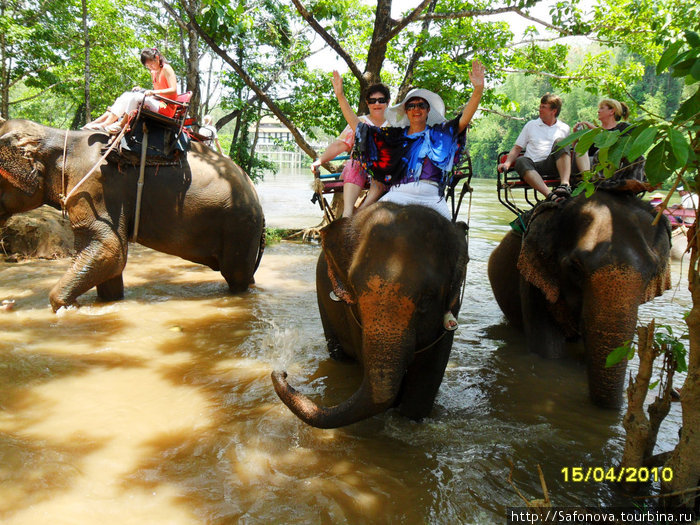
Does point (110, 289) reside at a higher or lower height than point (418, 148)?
lower

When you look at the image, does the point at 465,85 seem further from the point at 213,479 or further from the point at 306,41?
the point at 213,479

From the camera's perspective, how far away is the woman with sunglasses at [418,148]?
11.0 feet

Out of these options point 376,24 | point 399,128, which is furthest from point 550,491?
point 376,24

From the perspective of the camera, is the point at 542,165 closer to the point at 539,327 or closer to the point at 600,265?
the point at 539,327

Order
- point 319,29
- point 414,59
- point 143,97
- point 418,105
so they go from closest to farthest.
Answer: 1. point 418,105
2. point 143,97
3. point 319,29
4. point 414,59

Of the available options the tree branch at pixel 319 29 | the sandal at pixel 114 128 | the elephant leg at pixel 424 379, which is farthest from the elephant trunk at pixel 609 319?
the tree branch at pixel 319 29

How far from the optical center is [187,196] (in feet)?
19.8

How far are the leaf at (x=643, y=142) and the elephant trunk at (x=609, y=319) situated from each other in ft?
5.86

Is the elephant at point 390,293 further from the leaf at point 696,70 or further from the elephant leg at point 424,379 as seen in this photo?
the leaf at point 696,70

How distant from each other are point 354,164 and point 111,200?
320 centimetres

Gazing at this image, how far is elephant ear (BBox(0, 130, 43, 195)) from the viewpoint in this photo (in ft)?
18.0

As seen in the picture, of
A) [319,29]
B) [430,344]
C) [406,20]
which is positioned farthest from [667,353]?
[319,29]

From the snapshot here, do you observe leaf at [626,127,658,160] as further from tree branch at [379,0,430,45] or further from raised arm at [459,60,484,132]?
tree branch at [379,0,430,45]

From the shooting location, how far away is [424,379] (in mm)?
A: 3285
